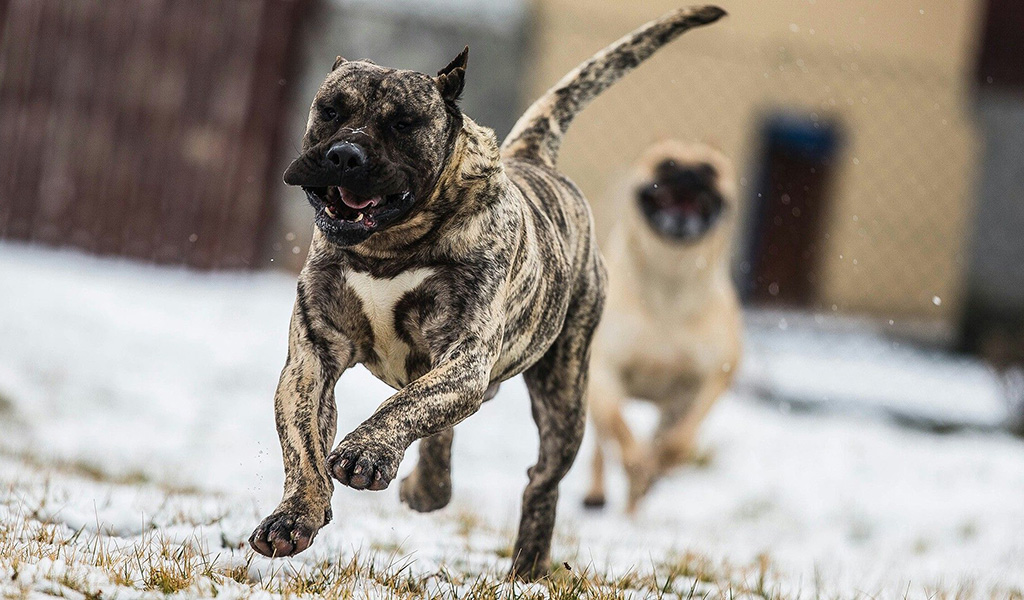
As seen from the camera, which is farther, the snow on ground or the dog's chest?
the snow on ground

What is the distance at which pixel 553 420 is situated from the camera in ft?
10.8

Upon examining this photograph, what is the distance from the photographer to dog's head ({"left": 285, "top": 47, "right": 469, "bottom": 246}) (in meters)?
2.40

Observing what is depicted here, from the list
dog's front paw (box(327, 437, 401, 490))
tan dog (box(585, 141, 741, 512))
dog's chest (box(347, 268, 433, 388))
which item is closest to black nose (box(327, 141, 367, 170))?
dog's chest (box(347, 268, 433, 388))

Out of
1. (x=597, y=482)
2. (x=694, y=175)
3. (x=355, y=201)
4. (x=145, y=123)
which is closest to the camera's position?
(x=355, y=201)

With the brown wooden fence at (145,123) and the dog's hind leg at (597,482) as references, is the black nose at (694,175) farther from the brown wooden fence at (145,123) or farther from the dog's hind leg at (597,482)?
the brown wooden fence at (145,123)

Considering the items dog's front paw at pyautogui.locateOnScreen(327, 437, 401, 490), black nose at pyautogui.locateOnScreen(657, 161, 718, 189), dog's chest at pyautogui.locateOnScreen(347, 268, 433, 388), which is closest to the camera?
dog's front paw at pyautogui.locateOnScreen(327, 437, 401, 490)

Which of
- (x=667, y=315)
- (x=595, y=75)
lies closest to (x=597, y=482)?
(x=667, y=315)

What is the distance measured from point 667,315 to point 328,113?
3.91 metres

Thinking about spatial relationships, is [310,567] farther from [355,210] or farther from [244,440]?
[244,440]

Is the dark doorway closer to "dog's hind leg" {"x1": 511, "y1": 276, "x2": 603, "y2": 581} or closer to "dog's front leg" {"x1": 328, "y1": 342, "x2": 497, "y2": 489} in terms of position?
"dog's hind leg" {"x1": 511, "y1": 276, "x2": 603, "y2": 581}

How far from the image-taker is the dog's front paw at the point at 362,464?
2.22 m

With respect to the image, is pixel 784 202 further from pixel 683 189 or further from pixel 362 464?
pixel 362 464

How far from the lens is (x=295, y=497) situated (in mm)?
2412

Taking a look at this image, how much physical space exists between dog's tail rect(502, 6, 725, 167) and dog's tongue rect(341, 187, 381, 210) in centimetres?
110
